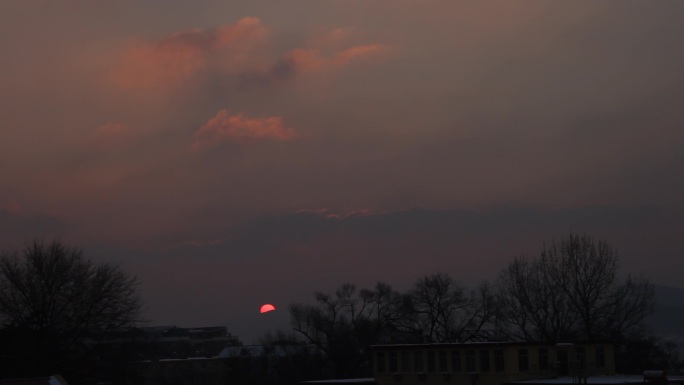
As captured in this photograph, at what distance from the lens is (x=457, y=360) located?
183ft

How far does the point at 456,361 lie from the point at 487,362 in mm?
2500

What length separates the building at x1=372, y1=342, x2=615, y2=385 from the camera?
53344 millimetres

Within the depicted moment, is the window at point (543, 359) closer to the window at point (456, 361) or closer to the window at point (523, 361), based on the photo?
the window at point (523, 361)

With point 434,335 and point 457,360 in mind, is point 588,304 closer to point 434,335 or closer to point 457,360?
point 434,335

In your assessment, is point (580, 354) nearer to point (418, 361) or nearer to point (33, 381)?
point (418, 361)

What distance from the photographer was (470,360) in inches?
2169

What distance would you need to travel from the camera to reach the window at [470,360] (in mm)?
54906

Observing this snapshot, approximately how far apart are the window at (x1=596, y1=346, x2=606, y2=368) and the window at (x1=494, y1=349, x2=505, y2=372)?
788 cm

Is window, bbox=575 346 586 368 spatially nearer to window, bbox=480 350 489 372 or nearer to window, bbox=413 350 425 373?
window, bbox=480 350 489 372

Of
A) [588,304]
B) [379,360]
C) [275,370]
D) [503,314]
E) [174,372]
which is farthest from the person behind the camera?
[174,372]

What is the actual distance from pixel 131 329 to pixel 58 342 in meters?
6.35

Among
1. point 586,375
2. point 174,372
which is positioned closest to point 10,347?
point 586,375

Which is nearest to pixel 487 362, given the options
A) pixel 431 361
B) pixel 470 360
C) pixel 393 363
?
pixel 470 360

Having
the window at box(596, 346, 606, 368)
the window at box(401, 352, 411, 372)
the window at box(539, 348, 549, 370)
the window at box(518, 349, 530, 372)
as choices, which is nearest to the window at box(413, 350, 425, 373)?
the window at box(401, 352, 411, 372)
